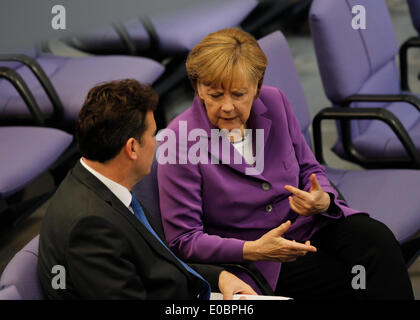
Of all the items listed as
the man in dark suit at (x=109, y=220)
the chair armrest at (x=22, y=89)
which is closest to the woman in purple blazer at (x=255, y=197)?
the man in dark suit at (x=109, y=220)

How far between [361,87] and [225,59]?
1270mm

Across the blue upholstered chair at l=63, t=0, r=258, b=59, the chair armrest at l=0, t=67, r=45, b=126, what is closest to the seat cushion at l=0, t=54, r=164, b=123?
the chair armrest at l=0, t=67, r=45, b=126

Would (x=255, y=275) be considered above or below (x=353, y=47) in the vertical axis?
below

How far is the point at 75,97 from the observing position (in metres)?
3.31

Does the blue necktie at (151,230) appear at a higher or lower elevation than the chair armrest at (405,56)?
higher

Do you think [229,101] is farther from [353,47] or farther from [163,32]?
[163,32]

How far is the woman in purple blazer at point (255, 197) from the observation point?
1.96m

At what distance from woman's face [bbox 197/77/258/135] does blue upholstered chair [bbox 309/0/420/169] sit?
863 mm

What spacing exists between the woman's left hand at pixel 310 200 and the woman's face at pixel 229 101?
0.27 metres

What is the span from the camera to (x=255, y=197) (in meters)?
2.06

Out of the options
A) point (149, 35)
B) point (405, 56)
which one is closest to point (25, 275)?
point (405, 56)

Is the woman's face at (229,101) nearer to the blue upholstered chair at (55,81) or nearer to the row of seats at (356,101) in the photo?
the row of seats at (356,101)

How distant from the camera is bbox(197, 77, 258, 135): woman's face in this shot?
1.96 metres
